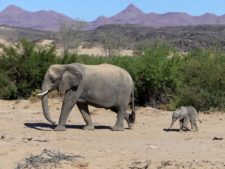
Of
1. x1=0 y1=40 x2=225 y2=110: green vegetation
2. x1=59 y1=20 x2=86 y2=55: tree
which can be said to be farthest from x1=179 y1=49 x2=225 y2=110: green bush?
x1=59 y1=20 x2=86 y2=55: tree

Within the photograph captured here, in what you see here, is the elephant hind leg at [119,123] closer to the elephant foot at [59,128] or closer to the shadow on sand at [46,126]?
the shadow on sand at [46,126]

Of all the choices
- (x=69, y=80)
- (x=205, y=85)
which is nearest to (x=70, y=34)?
(x=205, y=85)

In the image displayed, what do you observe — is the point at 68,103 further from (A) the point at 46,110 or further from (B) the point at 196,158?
(B) the point at 196,158

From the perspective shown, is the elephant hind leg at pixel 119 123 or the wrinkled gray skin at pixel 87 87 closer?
the wrinkled gray skin at pixel 87 87

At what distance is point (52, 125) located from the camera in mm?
16859

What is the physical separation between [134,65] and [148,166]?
46.9 feet

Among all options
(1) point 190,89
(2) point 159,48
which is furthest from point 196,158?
(2) point 159,48

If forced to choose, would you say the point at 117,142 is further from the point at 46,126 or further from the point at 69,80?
the point at 46,126

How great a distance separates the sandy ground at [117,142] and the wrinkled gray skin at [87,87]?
20.1 inches

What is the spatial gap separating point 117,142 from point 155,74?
10.3 m

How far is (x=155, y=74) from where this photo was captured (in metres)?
23.8

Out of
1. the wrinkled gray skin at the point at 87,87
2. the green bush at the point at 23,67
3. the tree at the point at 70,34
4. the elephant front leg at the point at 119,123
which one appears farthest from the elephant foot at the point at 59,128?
the tree at the point at 70,34

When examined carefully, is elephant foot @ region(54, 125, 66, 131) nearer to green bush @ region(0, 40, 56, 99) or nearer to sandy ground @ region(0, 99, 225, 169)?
sandy ground @ region(0, 99, 225, 169)

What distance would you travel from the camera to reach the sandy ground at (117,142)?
10922 millimetres
